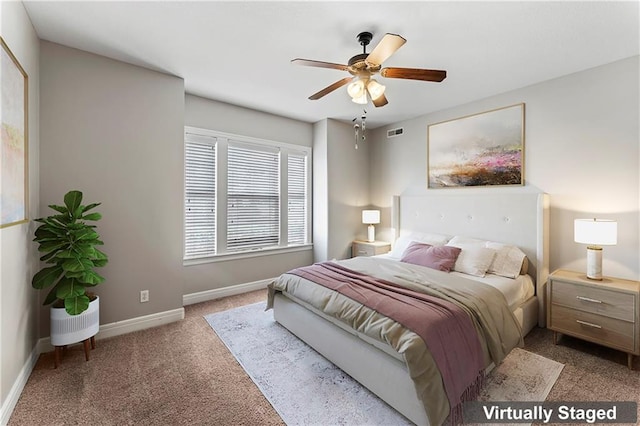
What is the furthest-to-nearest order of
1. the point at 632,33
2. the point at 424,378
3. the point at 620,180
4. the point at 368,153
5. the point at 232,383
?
the point at 368,153 → the point at 620,180 → the point at 632,33 → the point at 232,383 → the point at 424,378

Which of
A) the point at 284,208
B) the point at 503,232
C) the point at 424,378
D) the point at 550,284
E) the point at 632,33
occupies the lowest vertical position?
the point at 424,378

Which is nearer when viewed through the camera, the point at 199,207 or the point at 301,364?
the point at 301,364

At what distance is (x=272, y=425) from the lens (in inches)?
66.4

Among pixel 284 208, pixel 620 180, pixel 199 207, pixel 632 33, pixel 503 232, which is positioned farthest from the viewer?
pixel 284 208

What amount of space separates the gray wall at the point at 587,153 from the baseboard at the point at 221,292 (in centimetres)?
384

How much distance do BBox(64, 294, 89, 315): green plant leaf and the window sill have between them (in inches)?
50.7

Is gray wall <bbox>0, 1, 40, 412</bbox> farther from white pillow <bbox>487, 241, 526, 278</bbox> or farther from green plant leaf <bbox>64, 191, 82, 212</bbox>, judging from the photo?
white pillow <bbox>487, 241, 526, 278</bbox>

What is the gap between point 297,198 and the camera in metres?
4.76

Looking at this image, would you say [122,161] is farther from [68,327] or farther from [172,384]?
[172,384]

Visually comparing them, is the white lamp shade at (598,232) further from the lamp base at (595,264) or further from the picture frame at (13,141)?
the picture frame at (13,141)

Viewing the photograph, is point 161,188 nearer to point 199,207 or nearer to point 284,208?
point 199,207

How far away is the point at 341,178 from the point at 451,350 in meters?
3.41

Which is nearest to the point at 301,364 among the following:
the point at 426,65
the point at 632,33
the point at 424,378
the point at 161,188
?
the point at 424,378

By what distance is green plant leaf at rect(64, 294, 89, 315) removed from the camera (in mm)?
2125
